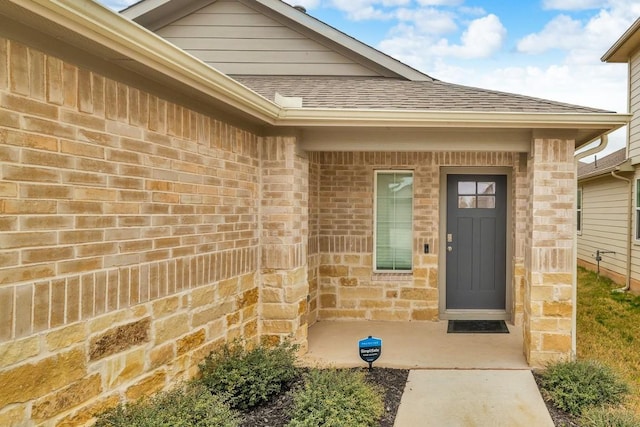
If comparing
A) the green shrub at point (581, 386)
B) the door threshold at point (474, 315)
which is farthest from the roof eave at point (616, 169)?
the green shrub at point (581, 386)

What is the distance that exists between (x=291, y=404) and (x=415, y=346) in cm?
216

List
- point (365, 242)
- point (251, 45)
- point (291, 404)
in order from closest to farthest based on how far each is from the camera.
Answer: point (291, 404) < point (365, 242) < point (251, 45)

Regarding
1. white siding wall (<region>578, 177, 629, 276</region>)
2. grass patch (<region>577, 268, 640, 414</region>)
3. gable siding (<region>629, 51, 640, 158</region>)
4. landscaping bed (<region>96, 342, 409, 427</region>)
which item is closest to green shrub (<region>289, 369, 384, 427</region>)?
landscaping bed (<region>96, 342, 409, 427</region>)

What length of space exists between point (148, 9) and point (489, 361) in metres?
6.61

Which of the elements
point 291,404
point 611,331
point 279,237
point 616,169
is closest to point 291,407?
point 291,404

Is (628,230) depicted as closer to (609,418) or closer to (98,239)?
(609,418)

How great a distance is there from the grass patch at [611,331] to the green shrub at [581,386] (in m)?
0.16

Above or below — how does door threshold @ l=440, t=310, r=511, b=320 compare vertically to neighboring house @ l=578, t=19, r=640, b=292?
below

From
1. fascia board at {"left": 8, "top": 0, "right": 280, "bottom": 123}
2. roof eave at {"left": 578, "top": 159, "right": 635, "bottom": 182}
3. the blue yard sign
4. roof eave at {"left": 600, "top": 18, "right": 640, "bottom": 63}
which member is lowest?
the blue yard sign

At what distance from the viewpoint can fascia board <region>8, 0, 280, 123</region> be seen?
6.86 feet

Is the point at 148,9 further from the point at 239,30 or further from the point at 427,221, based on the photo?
the point at 427,221

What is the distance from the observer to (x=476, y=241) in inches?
269

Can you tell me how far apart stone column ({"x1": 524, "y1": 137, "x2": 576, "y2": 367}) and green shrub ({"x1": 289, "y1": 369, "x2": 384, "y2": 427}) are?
1.98 meters

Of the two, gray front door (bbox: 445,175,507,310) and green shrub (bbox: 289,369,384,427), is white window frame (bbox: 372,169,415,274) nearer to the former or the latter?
gray front door (bbox: 445,175,507,310)
